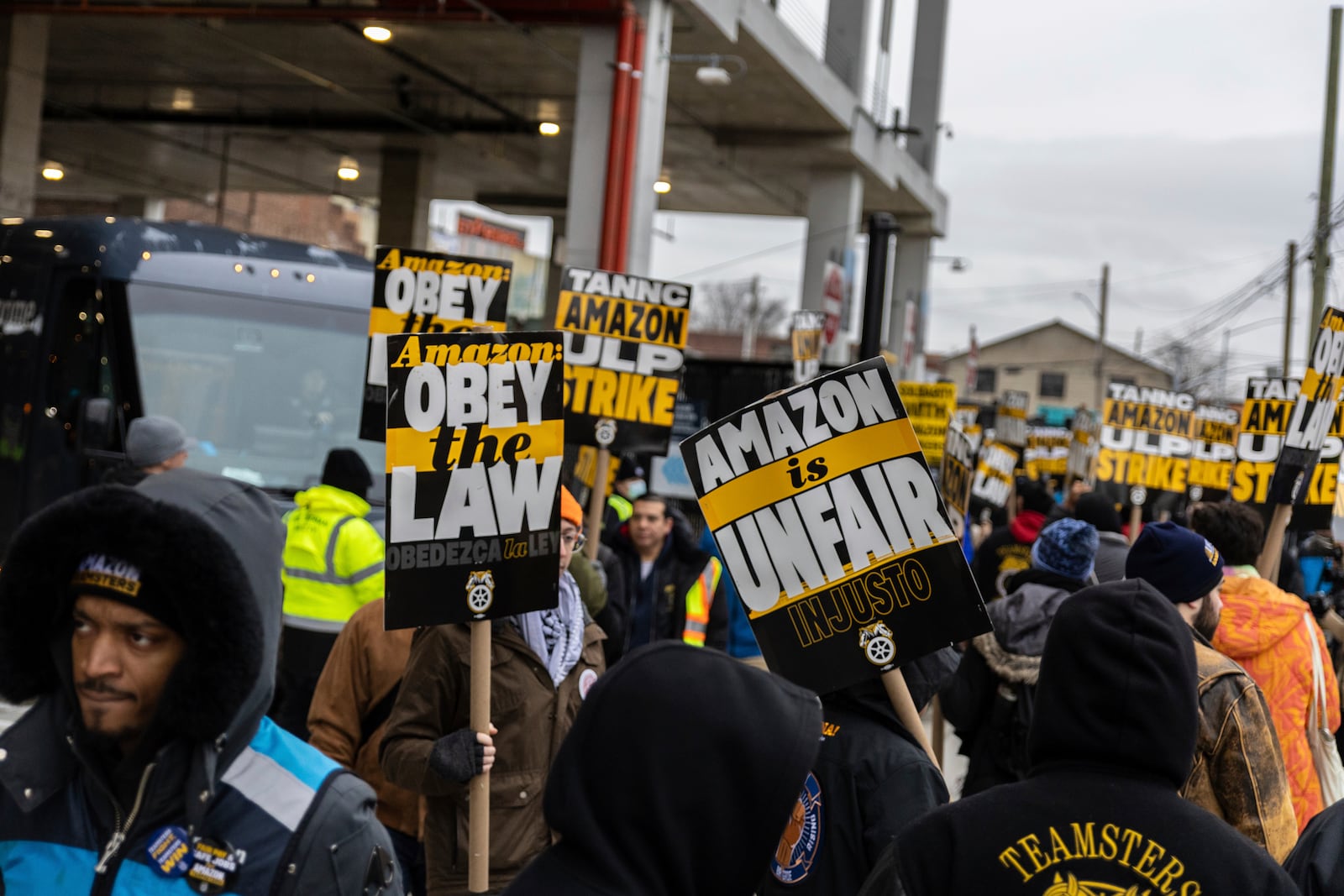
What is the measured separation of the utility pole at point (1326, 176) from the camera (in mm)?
23203


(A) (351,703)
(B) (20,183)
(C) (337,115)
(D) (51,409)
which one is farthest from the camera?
(C) (337,115)

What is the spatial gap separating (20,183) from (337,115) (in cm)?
899

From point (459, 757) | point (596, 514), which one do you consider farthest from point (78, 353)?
point (459, 757)

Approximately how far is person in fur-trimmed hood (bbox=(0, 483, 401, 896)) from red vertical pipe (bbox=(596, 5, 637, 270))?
14521 millimetres

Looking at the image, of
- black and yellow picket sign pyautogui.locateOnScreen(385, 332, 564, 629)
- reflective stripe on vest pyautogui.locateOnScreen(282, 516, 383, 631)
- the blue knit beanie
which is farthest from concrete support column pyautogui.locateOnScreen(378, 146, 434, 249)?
black and yellow picket sign pyautogui.locateOnScreen(385, 332, 564, 629)

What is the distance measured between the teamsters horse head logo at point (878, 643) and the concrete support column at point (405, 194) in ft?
84.9

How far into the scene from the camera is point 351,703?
16.7 feet

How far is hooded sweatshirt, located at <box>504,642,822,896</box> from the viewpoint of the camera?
1.95 meters

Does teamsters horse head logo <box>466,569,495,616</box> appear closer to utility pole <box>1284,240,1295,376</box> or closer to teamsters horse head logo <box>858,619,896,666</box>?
teamsters horse head logo <box>858,619,896,666</box>

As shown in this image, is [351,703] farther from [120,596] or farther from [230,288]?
[230,288]

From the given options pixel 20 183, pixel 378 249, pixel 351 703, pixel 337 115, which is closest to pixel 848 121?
pixel 337 115

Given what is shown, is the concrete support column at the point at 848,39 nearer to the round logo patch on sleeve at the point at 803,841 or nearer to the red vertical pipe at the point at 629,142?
the red vertical pipe at the point at 629,142

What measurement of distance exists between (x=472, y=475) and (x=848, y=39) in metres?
22.3

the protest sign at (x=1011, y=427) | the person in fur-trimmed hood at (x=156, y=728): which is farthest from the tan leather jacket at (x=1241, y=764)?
the protest sign at (x=1011, y=427)
